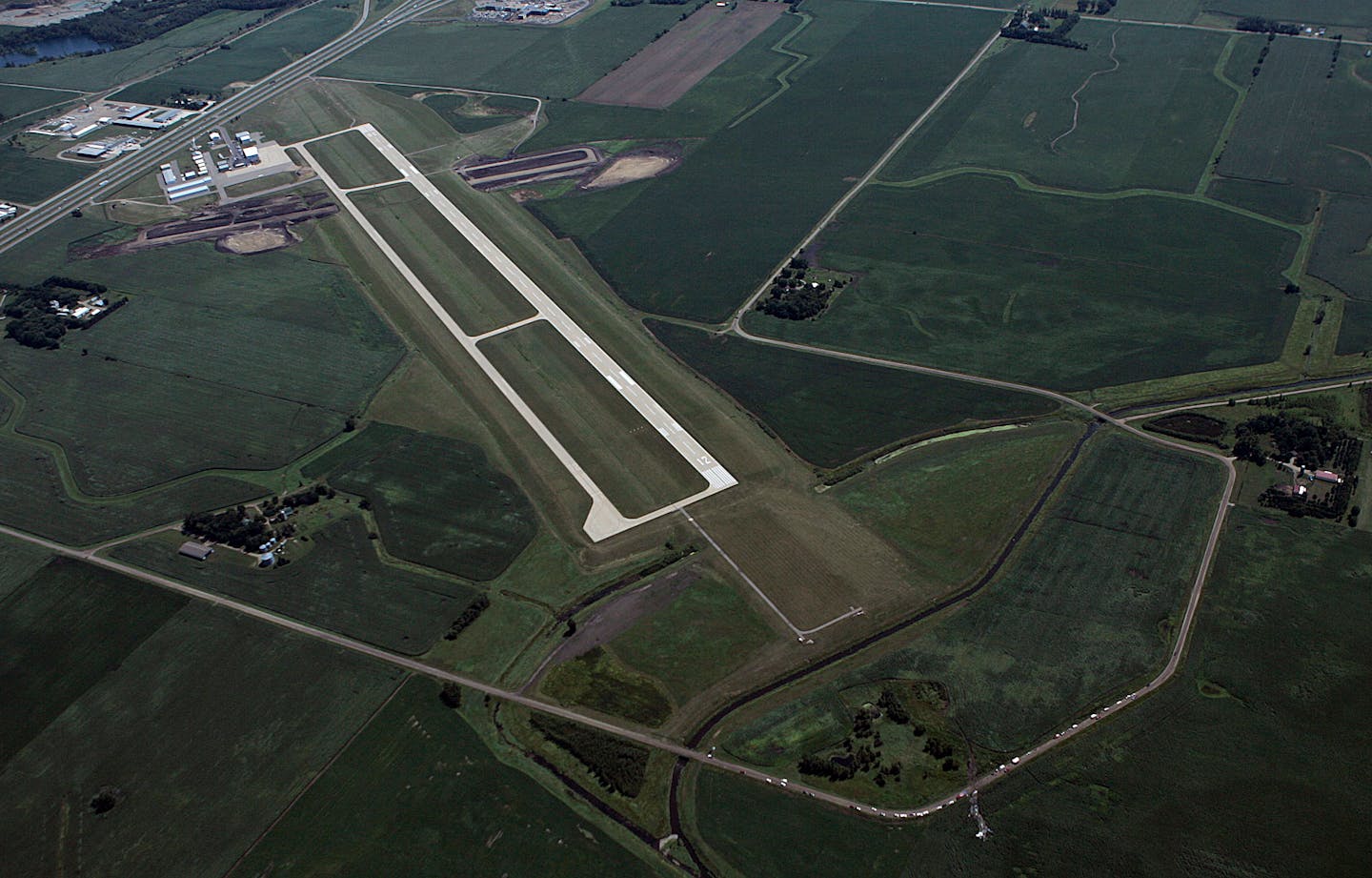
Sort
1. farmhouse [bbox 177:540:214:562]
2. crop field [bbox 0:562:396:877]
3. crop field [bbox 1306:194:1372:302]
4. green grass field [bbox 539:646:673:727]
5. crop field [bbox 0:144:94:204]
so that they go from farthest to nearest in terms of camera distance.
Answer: crop field [bbox 0:144:94:204] → crop field [bbox 1306:194:1372:302] → farmhouse [bbox 177:540:214:562] → green grass field [bbox 539:646:673:727] → crop field [bbox 0:562:396:877]

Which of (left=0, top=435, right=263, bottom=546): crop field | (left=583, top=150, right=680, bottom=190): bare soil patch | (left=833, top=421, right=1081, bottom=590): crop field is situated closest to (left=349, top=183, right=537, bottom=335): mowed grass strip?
Answer: (left=583, top=150, right=680, bottom=190): bare soil patch

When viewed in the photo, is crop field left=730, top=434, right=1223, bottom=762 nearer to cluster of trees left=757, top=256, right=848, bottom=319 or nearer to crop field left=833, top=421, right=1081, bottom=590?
crop field left=833, top=421, right=1081, bottom=590

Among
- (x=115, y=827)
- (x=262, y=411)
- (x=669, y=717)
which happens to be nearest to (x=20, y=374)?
(x=262, y=411)

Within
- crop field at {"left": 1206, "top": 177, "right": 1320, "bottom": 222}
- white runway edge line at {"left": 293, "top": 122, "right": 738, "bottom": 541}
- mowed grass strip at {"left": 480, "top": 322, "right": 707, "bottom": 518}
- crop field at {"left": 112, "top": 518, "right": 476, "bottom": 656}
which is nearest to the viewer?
crop field at {"left": 112, "top": 518, "right": 476, "bottom": 656}

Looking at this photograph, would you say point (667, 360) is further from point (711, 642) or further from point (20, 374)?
point (20, 374)

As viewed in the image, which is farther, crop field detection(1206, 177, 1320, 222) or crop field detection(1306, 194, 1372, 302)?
crop field detection(1206, 177, 1320, 222)

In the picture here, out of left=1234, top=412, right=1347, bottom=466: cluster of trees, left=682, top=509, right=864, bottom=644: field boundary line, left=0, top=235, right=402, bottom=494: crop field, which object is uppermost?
left=0, top=235, right=402, bottom=494: crop field

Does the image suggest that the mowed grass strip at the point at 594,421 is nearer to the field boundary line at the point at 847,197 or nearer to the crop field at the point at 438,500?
the crop field at the point at 438,500
